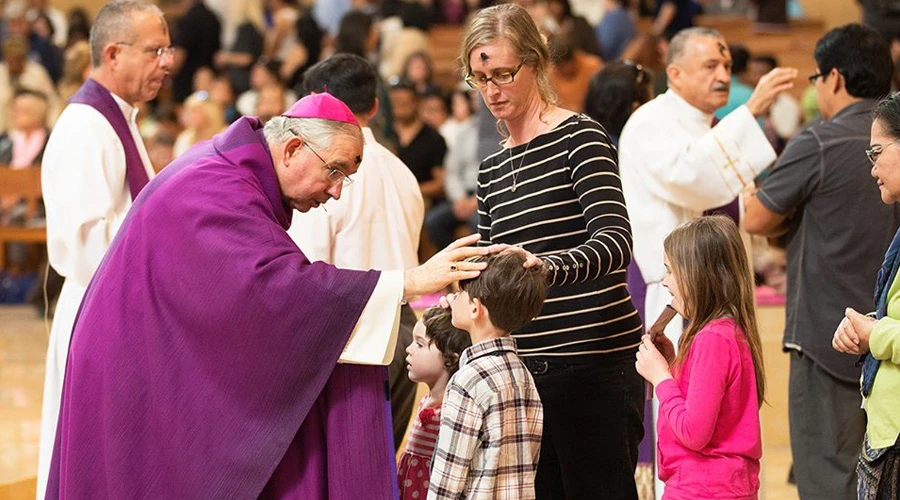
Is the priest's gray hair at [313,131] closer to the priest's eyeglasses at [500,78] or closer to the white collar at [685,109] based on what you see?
the priest's eyeglasses at [500,78]

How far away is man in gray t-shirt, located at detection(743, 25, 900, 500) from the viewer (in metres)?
4.44

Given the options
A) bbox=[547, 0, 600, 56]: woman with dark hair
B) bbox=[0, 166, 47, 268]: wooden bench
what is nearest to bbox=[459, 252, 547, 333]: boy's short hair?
bbox=[547, 0, 600, 56]: woman with dark hair

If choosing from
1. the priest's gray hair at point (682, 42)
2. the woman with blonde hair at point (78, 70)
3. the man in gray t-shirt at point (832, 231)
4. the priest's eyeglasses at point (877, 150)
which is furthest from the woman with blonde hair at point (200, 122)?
the priest's eyeglasses at point (877, 150)

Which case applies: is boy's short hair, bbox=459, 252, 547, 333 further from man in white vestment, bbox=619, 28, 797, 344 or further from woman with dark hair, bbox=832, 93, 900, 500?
man in white vestment, bbox=619, 28, 797, 344

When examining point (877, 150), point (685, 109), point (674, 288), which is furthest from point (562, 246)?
point (685, 109)

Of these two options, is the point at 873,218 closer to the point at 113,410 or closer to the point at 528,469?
the point at 528,469

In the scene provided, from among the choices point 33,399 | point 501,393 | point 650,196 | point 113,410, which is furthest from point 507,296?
point 33,399

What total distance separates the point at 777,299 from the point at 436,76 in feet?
20.1

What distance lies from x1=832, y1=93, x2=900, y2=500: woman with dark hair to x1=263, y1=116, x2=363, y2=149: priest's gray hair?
4.13 feet

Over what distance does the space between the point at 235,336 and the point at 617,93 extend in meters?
2.26

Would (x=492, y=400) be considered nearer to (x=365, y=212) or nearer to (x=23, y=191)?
(x=365, y=212)

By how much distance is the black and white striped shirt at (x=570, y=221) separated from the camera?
350cm

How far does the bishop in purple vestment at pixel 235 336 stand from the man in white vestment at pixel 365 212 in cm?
98

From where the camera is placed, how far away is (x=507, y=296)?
3311mm
